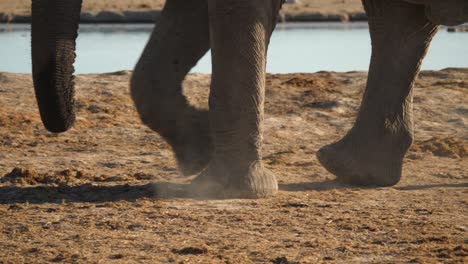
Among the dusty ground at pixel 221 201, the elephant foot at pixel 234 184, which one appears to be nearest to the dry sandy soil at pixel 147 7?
the dusty ground at pixel 221 201

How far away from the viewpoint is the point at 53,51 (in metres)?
4.90

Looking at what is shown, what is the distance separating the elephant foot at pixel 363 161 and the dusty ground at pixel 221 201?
9cm

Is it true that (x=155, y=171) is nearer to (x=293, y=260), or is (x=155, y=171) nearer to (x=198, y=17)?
(x=198, y=17)

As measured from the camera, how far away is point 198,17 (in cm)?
594

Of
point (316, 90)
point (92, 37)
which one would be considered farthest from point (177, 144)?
point (92, 37)

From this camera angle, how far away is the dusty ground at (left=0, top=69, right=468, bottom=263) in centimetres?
452

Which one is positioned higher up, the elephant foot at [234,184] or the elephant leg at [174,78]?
the elephant leg at [174,78]

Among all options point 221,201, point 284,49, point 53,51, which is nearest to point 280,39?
point 284,49

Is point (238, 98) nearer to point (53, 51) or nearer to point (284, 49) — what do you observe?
point (53, 51)

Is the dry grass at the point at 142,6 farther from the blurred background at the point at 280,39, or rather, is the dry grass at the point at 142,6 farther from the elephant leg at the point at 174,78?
the elephant leg at the point at 174,78

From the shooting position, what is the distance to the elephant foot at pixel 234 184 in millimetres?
5578

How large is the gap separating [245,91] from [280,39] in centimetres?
1081

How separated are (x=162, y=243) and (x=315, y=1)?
1937cm

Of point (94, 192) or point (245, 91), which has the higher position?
point (245, 91)
